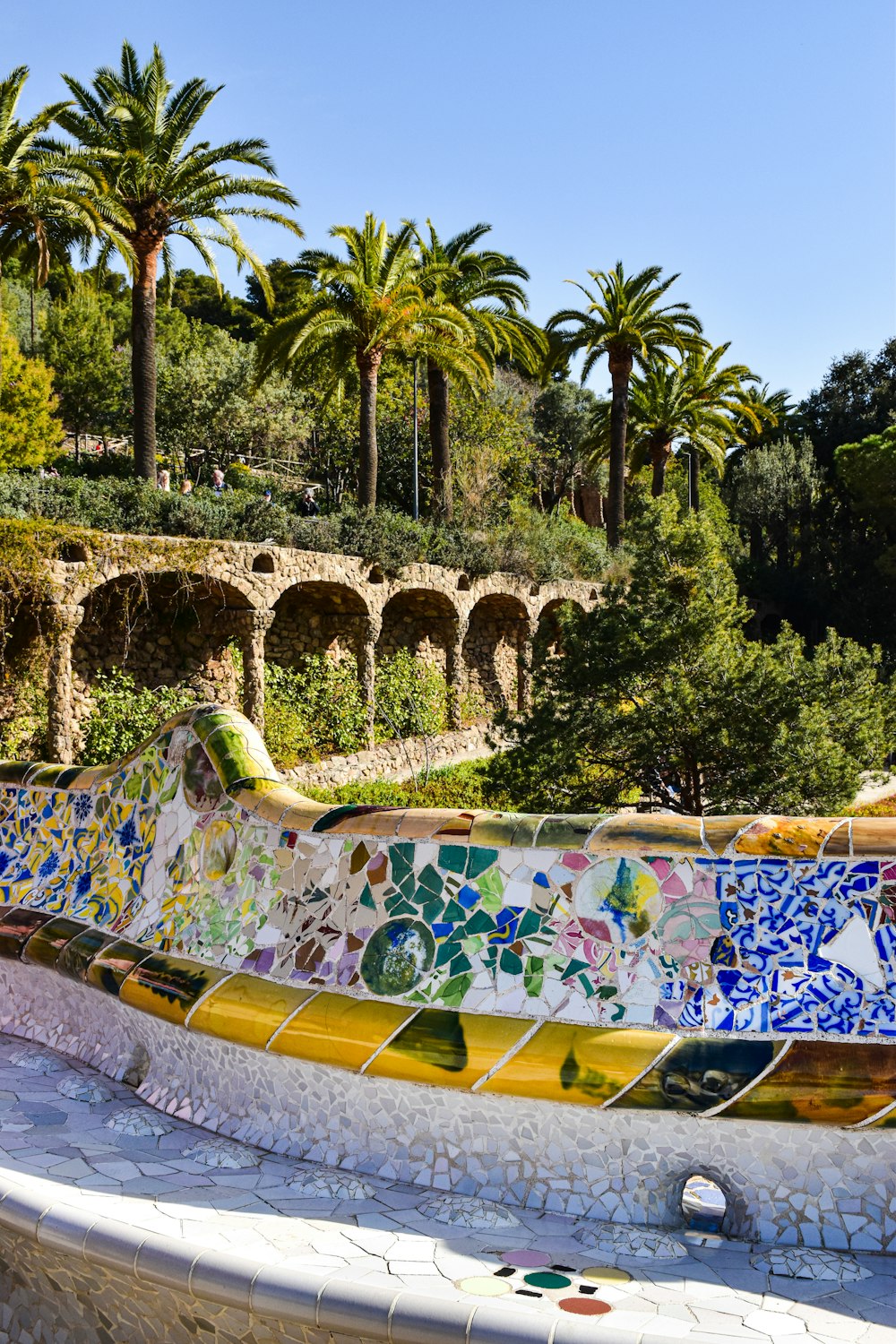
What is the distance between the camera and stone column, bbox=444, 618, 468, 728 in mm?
21688

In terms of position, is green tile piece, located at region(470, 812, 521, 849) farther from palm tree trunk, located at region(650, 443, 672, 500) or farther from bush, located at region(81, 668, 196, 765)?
palm tree trunk, located at region(650, 443, 672, 500)

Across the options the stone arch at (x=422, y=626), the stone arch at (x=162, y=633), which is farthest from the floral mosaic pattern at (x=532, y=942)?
the stone arch at (x=422, y=626)

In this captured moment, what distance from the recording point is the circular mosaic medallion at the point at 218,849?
395 cm

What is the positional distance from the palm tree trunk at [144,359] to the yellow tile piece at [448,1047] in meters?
14.4

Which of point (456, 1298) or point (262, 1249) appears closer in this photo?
point (456, 1298)

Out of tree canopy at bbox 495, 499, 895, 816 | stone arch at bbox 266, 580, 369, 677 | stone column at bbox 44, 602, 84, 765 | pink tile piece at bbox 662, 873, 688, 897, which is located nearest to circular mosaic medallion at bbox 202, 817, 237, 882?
pink tile piece at bbox 662, 873, 688, 897

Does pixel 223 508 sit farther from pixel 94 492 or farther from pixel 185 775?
pixel 185 775

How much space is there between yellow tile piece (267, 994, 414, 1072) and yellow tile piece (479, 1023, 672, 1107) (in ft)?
1.19

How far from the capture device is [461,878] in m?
3.41

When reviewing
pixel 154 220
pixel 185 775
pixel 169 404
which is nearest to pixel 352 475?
pixel 169 404

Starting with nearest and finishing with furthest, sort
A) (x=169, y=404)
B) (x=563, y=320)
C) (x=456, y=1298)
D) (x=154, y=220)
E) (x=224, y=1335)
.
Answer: (x=456, y=1298) → (x=224, y=1335) → (x=154, y=220) → (x=563, y=320) → (x=169, y=404)

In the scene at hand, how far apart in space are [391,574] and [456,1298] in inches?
681

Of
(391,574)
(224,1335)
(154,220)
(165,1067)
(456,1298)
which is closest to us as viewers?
(456,1298)

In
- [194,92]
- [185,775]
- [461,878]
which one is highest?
[194,92]
